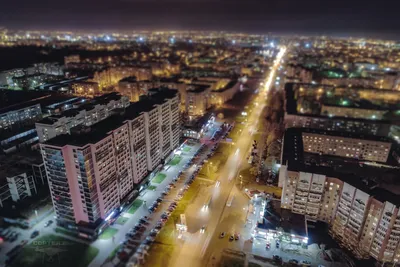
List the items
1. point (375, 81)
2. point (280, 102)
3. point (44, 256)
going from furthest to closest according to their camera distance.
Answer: point (375, 81), point (280, 102), point (44, 256)

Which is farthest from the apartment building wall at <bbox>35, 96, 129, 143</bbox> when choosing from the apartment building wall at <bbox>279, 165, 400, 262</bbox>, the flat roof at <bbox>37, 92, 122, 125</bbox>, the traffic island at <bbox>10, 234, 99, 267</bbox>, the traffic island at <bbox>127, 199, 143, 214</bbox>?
the apartment building wall at <bbox>279, 165, 400, 262</bbox>

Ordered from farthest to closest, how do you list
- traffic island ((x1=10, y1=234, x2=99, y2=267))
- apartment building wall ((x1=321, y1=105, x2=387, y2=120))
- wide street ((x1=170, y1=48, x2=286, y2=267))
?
1. apartment building wall ((x1=321, y1=105, x2=387, y2=120))
2. wide street ((x1=170, y1=48, x2=286, y2=267))
3. traffic island ((x1=10, y1=234, x2=99, y2=267))

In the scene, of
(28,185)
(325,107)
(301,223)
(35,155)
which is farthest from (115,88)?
(301,223)

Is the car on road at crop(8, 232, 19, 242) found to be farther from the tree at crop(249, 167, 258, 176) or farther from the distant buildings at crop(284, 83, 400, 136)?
the distant buildings at crop(284, 83, 400, 136)

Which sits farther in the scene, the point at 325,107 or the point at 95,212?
the point at 325,107

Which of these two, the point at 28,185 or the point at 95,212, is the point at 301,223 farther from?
the point at 28,185

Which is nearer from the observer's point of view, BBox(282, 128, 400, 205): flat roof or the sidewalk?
the sidewalk

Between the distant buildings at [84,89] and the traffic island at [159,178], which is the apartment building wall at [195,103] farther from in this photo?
the traffic island at [159,178]
